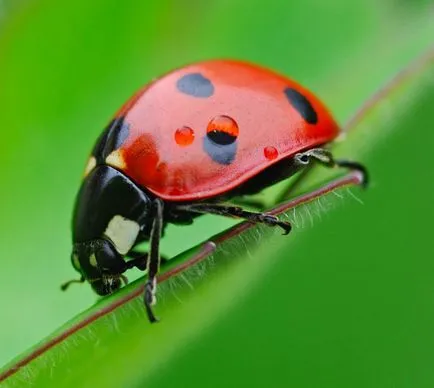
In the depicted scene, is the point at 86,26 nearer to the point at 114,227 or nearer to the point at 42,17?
the point at 42,17

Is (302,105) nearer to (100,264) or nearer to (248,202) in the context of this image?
(248,202)

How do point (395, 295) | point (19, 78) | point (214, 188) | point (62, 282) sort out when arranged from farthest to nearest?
1. point (19, 78)
2. point (62, 282)
3. point (214, 188)
4. point (395, 295)

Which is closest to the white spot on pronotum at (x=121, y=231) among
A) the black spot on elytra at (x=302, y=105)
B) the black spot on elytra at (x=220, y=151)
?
the black spot on elytra at (x=220, y=151)

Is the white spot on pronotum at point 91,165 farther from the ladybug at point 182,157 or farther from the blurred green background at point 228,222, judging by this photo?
the blurred green background at point 228,222

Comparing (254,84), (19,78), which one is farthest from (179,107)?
(19,78)

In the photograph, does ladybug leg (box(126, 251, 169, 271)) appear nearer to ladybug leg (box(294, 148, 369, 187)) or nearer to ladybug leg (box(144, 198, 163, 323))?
ladybug leg (box(144, 198, 163, 323))

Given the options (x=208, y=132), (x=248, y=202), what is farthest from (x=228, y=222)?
(x=208, y=132)
